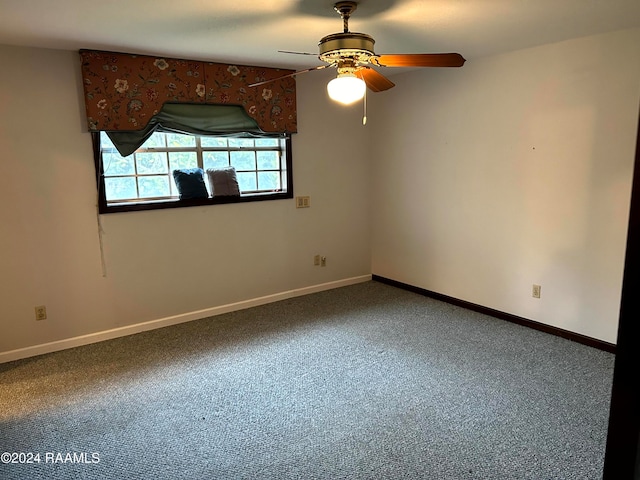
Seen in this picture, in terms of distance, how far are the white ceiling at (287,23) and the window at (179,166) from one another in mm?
776

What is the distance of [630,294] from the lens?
765 mm

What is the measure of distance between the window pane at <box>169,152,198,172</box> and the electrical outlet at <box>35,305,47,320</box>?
1468mm

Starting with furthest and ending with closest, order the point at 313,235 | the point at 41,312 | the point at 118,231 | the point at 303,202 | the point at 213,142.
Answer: the point at 313,235 → the point at 303,202 → the point at 213,142 → the point at 118,231 → the point at 41,312

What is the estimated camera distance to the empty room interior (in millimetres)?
2355

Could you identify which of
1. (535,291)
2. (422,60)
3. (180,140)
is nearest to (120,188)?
(180,140)

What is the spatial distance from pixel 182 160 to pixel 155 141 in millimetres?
275

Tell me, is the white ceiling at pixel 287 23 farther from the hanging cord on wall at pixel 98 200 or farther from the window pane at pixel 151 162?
the window pane at pixel 151 162

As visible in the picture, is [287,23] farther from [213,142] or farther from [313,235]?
[313,235]

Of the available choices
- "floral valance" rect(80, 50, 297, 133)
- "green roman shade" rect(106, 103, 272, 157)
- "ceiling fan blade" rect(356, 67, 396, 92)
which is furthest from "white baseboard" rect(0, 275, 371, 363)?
"ceiling fan blade" rect(356, 67, 396, 92)

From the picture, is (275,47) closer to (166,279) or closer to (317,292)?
(166,279)

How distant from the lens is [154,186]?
3857mm

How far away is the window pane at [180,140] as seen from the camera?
3.86m

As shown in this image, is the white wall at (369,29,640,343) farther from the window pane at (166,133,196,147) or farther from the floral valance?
the window pane at (166,133,196,147)

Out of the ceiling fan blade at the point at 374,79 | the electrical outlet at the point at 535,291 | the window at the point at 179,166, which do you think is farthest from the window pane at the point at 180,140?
the electrical outlet at the point at 535,291
